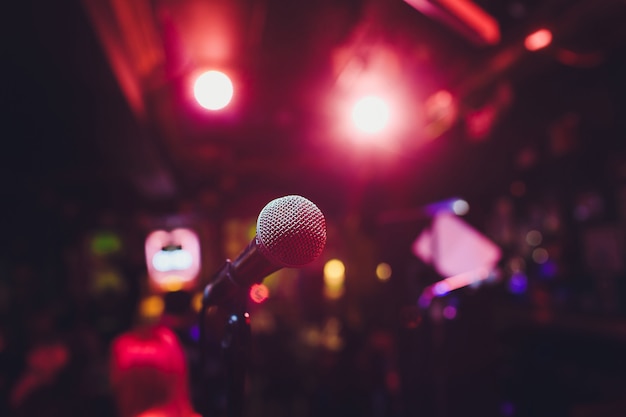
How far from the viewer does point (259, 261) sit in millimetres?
1226

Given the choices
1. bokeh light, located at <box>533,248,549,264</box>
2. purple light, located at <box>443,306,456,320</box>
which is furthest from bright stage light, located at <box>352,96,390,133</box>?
bokeh light, located at <box>533,248,549,264</box>

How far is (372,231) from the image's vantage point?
7.91m

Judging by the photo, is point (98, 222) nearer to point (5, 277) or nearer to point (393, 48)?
point (5, 277)

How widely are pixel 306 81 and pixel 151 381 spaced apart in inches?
156

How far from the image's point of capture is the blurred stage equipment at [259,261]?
3.79 feet

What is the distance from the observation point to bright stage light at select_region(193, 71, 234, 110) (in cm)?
428

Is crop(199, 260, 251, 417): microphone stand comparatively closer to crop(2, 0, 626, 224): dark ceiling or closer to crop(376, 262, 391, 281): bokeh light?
crop(2, 0, 626, 224): dark ceiling

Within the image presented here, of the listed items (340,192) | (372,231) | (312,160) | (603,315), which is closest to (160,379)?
(603,315)

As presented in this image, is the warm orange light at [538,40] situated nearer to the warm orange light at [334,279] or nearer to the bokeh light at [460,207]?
the bokeh light at [460,207]

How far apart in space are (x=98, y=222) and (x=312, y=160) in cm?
512

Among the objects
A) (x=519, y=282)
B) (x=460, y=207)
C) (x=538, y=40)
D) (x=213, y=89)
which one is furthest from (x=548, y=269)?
(x=213, y=89)

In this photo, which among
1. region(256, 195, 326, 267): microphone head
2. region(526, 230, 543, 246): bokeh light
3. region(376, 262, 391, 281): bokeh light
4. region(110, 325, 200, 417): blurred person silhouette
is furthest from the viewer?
region(526, 230, 543, 246): bokeh light

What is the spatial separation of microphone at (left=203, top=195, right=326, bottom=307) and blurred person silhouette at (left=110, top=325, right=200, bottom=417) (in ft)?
3.14

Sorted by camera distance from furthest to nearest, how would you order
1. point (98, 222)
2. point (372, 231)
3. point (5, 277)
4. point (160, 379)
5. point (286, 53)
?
point (98, 222) → point (5, 277) → point (372, 231) → point (286, 53) → point (160, 379)
